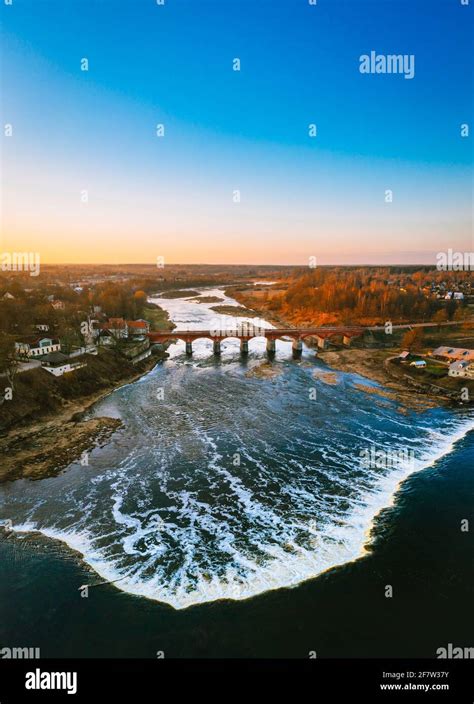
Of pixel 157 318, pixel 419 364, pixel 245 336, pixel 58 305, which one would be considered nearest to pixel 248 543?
pixel 419 364

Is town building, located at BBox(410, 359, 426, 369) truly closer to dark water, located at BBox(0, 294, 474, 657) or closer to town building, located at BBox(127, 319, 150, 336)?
dark water, located at BBox(0, 294, 474, 657)

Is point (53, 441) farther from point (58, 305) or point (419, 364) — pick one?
point (58, 305)

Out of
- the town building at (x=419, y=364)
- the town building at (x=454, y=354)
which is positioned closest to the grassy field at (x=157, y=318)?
the town building at (x=419, y=364)

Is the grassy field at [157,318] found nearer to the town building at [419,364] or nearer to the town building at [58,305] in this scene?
the town building at [58,305]

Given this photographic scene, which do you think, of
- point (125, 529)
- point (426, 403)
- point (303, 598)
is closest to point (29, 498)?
point (125, 529)

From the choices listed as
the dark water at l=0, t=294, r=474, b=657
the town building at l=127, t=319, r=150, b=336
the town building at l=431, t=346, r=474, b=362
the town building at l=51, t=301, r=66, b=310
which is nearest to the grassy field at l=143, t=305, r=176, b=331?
the town building at l=127, t=319, r=150, b=336

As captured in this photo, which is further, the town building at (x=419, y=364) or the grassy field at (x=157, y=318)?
the grassy field at (x=157, y=318)

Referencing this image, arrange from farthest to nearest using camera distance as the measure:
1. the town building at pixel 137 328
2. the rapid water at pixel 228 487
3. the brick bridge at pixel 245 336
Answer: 1. the town building at pixel 137 328
2. the brick bridge at pixel 245 336
3. the rapid water at pixel 228 487
